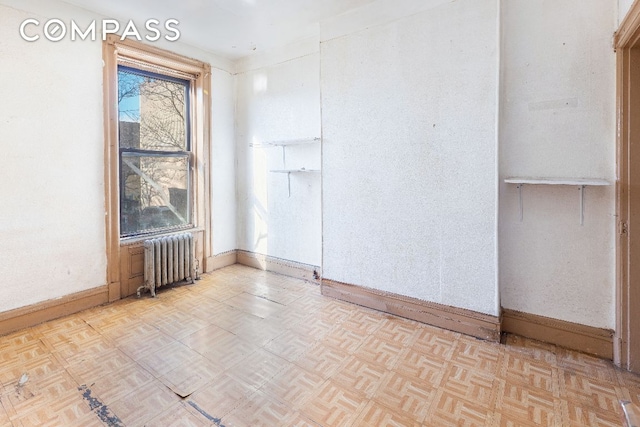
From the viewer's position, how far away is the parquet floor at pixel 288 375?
183 centimetres

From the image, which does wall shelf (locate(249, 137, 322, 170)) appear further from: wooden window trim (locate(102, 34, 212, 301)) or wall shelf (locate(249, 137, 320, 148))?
wooden window trim (locate(102, 34, 212, 301))

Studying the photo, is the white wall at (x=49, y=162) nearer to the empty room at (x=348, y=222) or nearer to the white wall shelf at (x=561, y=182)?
the empty room at (x=348, y=222)

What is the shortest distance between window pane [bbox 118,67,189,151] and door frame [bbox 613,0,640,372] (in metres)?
4.22

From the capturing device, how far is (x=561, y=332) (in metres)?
2.53

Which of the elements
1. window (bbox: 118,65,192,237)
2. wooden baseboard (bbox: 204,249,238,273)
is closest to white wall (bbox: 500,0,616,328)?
wooden baseboard (bbox: 204,249,238,273)

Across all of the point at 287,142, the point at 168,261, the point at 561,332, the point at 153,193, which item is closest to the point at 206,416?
the point at 168,261

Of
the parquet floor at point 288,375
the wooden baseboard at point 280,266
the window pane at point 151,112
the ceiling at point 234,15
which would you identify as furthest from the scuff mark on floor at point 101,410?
the ceiling at point 234,15

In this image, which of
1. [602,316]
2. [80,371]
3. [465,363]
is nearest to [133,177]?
[80,371]

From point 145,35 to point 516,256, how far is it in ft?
13.7

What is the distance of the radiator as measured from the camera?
3.61 m

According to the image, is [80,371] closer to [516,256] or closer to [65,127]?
[65,127]

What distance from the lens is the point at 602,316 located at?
2391 millimetres

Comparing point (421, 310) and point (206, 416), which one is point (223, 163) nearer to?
point (421, 310)

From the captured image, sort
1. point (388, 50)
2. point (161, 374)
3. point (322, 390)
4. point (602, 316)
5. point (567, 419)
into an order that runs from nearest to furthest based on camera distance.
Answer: point (567, 419)
point (322, 390)
point (161, 374)
point (602, 316)
point (388, 50)
